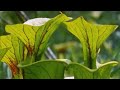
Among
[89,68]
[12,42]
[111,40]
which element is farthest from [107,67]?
[111,40]

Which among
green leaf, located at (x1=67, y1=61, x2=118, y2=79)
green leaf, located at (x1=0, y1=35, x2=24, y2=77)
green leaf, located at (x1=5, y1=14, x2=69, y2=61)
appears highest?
green leaf, located at (x1=5, y1=14, x2=69, y2=61)

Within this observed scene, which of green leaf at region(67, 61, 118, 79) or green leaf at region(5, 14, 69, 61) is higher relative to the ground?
green leaf at region(5, 14, 69, 61)

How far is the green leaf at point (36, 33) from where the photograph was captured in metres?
0.45

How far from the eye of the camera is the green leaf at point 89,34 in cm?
46

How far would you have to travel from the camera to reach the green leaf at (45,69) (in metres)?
0.44

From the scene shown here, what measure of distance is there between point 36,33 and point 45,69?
5 cm

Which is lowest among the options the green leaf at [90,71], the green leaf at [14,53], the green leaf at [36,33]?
the green leaf at [90,71]

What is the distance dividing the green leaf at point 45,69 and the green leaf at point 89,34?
0.15ft

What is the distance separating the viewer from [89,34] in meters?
0.47

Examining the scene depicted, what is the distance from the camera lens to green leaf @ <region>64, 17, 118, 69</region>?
0.46 m

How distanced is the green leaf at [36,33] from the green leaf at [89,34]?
0.02 meters

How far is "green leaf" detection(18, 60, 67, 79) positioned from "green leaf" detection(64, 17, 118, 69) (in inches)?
1.7

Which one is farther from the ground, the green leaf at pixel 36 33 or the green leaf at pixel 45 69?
the green leaf at pixel 36 33
